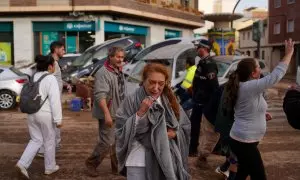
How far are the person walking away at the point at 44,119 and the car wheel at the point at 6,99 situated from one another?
8487 mm

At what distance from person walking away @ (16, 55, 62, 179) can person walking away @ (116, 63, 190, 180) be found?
8.22 ft

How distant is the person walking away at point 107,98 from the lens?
568cm

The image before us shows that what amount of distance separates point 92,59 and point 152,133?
1629cm

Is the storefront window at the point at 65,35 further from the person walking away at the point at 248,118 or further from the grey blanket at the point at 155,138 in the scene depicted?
the grey blanket at the point at 155,138

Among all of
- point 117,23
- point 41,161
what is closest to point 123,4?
point 117,23

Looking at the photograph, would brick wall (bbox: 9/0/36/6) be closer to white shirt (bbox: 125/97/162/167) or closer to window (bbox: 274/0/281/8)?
white shirt (bbox: 125/97/162/167)

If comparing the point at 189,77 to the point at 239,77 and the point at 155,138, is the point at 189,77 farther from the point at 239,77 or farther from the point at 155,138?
the point at 155,138

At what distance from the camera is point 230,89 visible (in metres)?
4.66

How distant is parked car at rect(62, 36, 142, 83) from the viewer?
61.9 ft

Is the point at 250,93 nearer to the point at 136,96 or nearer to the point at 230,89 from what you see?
the point at 230,89

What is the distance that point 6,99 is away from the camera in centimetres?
1405

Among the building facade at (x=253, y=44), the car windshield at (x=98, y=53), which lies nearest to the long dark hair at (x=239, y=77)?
the car windshield at (x=98, y=53)

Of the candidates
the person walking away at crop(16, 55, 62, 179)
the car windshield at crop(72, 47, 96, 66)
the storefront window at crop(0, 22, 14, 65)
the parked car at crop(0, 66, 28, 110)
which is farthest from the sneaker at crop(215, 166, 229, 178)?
the storefront window at crop(0, 22, 14, 65)

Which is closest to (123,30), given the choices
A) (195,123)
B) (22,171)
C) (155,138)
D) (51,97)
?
(195,123)
